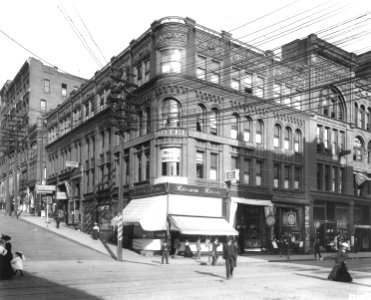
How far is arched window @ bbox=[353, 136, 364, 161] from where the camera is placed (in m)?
49.1

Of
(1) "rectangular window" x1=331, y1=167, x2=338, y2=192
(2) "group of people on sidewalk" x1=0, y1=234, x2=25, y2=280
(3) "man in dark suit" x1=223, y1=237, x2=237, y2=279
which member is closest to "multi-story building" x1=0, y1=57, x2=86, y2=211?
(1) "rectangular window" x1=331, y1=167, x2=338, y2=192

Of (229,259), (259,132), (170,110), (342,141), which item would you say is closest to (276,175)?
(259,132)

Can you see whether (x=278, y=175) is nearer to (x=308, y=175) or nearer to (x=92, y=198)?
(x=308, y=175)

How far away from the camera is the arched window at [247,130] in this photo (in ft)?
127

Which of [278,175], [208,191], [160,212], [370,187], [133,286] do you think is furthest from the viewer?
[370,187]

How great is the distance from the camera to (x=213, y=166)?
3594cm

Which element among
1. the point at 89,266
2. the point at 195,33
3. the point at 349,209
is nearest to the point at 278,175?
the point at 349,209

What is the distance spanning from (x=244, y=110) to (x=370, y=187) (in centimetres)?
2035

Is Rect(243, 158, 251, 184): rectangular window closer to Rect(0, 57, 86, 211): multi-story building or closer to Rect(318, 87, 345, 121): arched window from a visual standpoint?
Rect(318, 87, 345, 121): arched window

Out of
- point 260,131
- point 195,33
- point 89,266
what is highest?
point 195,33

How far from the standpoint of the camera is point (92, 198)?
1761 inches

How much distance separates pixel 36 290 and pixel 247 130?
85.9 ft

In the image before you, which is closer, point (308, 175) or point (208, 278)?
point (208, 278)

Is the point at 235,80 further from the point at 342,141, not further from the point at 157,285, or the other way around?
the point at 157,285
